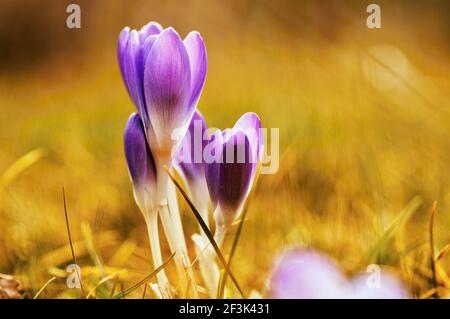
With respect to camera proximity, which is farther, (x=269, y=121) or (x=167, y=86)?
(x=269, y=121)

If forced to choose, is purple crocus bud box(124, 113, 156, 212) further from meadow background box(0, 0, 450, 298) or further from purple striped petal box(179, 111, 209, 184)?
meadow background box(0, 0, 450, 298)

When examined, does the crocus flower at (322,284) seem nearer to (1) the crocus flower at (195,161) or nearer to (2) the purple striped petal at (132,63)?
(1) the crocus flower at (195,161)

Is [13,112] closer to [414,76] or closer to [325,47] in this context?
[325,47]

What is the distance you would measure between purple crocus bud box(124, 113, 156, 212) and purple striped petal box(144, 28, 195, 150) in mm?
13

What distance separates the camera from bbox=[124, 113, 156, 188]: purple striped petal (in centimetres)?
48

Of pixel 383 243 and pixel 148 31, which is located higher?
pixel 148 31

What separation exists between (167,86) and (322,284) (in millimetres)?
218

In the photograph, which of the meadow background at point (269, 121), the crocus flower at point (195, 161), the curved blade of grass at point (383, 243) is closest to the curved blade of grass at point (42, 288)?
the meadow background at point (269, 121)

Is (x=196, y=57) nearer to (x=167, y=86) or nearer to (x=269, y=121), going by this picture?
(x=167, y=86)

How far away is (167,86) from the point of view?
1.51 ft

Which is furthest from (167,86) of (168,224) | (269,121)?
(269,121)

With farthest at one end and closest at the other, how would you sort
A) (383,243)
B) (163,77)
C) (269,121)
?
1. (269,121)
2. (383,243)
3. (163,77)

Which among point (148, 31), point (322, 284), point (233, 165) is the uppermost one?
point (148, 31)

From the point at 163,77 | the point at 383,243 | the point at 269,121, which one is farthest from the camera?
the point at 269,121
